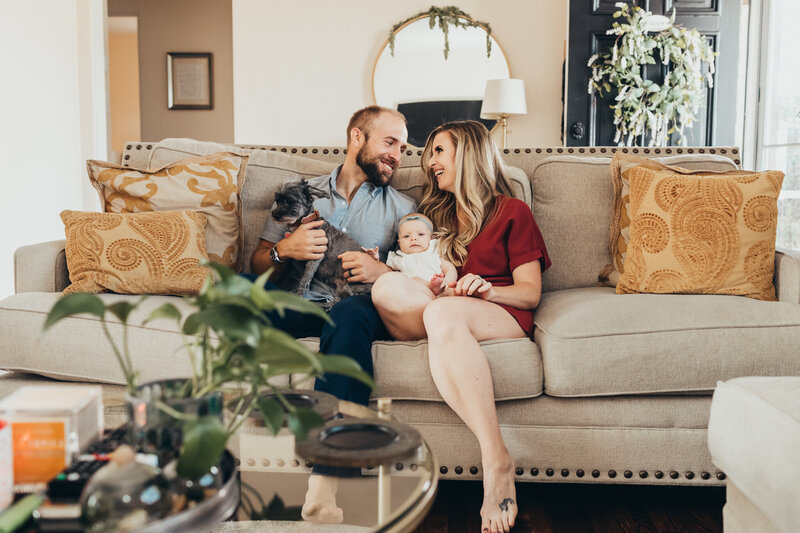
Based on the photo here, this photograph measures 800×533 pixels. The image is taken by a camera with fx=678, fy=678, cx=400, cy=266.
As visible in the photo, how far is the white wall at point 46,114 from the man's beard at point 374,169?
217 cm

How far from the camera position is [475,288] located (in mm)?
1752

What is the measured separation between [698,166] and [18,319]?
2052mm

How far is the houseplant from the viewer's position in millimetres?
693

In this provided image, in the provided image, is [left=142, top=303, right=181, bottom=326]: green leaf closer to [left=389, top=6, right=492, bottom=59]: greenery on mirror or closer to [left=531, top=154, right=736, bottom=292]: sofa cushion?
[left=531, top=154, right=736, bottom=292]: sofa cushion

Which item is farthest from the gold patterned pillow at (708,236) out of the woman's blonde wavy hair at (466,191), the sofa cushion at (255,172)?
the sofa cushion at (255,172)

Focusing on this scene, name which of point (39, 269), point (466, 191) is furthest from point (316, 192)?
point (39, 269)

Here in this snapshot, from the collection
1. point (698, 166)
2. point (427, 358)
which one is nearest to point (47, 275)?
point (427, 358)

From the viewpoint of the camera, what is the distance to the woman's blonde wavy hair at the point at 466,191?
6.62ft

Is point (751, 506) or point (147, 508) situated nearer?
point (147, 508)

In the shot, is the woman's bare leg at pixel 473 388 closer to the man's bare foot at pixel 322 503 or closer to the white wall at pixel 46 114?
the man's bare foot at pixel 322 503

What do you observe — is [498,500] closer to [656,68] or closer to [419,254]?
[419,254]

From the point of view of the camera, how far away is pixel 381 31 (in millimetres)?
4598

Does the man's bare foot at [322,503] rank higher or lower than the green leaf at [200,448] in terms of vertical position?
lower

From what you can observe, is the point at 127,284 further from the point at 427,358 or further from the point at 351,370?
the point at 351,370
